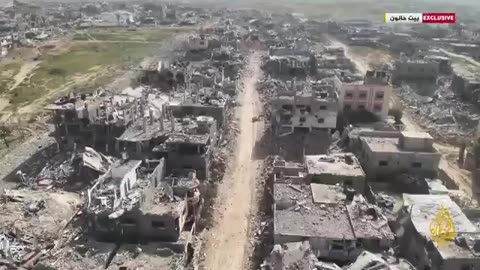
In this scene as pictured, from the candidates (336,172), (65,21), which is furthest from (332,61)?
(65,21)

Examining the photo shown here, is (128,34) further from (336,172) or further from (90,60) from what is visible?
(336,172)

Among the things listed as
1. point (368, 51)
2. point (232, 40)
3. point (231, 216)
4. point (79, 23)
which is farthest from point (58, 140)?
point (79, 23)

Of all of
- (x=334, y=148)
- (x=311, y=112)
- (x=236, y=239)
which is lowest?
(x=236, y=239)

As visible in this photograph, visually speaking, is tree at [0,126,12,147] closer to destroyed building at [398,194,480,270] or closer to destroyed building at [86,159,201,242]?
destroyed building at [86,159,201,242]

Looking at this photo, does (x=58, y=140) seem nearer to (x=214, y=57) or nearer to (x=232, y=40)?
(x=214, y=57)

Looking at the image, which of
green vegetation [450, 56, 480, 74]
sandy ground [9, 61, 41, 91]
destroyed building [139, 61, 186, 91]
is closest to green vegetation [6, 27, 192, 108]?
sandy ground [9, 61, 41, 91]

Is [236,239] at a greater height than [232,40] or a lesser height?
lesser

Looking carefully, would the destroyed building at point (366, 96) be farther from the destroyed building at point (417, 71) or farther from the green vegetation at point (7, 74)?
the green vegetation at point (7, 74)
